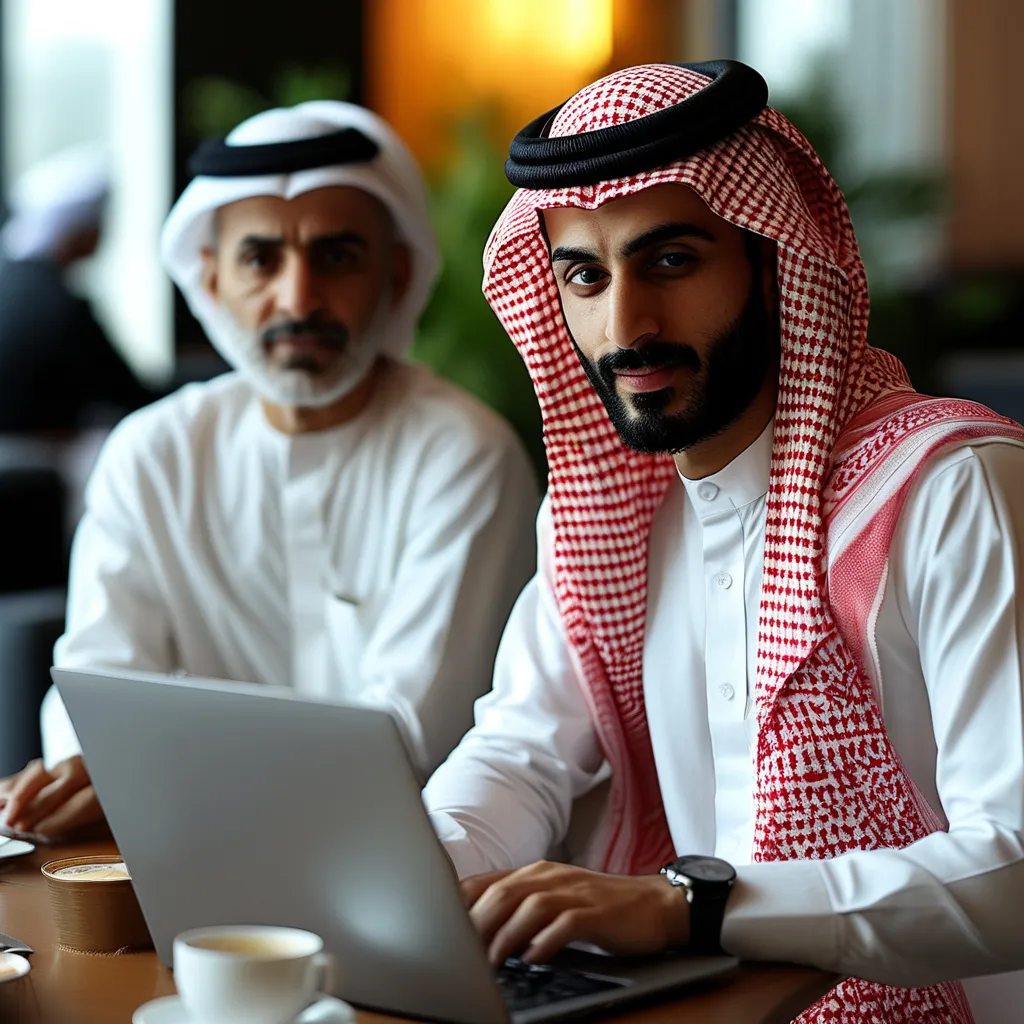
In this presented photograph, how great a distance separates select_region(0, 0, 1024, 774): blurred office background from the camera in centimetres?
744

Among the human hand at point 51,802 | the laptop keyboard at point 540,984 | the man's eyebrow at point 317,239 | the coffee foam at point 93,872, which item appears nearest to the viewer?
the laptop keyboard at point 540,984

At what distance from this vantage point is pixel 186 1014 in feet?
3.70

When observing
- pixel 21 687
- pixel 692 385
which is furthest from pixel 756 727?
pixel 21 687

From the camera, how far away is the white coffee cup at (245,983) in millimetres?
1071

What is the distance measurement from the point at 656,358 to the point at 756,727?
0.42 m

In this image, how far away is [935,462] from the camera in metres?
1.59

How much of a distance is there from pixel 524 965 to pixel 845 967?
30cm

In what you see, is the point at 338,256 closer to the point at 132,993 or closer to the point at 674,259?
the point at 674,259

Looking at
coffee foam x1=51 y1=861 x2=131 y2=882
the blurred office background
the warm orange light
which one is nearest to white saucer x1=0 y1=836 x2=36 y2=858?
coffee foam x1=51 y1=861 x2=131 y2=882

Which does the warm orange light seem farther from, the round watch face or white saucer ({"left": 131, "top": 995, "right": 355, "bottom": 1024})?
white saucer ({"left": 131, "top": 995, "right": 355, "bottom": 1024})

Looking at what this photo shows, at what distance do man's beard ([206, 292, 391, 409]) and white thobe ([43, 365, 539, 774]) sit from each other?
76 mm

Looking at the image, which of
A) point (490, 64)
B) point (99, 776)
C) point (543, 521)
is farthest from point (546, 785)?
point (490, 64)

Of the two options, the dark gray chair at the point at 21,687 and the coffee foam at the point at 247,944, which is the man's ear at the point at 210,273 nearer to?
the dark gray chair at the point at 21,687

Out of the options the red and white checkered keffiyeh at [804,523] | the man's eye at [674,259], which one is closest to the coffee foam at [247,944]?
the red and white checkered keffiyeh at [804,523]
